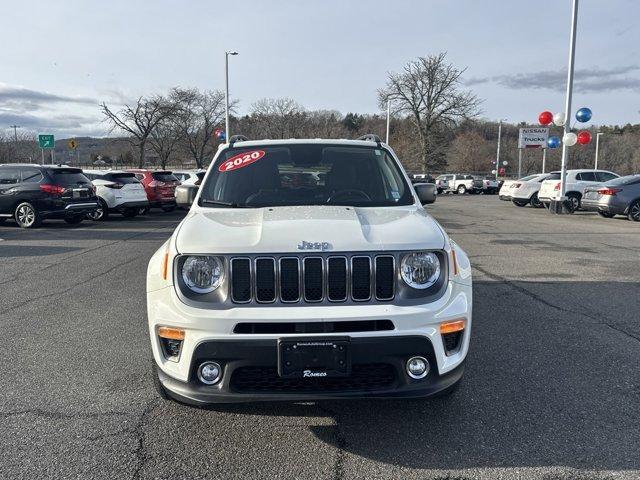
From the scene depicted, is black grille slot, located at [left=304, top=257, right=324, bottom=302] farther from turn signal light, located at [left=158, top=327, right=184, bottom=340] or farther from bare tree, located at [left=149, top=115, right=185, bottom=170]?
bare tree, located at [left=149, top=115, right=185, bottom=170]

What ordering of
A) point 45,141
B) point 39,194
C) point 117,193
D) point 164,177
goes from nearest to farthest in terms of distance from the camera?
1. point 39,194
2. point 117,193
3. point 164,177
4. point 45,141

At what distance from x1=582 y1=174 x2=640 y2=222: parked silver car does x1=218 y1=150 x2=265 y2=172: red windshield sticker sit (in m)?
14.9

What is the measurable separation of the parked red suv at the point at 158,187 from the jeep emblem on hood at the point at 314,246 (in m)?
16.2

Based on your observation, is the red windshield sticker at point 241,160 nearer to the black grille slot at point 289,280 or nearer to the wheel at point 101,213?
the black grille slot at point 289,280

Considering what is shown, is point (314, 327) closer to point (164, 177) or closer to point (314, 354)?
point (314, 354)

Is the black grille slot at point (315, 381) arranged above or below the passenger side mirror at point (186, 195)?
below

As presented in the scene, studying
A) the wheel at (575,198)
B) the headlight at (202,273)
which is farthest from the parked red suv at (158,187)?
the headlight at (202,273)

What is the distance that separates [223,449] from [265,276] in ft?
3.45

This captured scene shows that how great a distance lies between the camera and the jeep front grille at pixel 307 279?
2904 mm

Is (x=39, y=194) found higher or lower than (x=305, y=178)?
lower

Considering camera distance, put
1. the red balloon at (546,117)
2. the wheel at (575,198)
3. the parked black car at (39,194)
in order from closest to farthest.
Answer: the parked black car at (39,194)
the wheel at (575,198)
the red balloon at (546,117)

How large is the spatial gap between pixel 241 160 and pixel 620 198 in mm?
15151

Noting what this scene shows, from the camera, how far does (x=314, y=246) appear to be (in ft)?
9.64

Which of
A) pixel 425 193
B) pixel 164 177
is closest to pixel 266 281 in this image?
pixel 425 193
